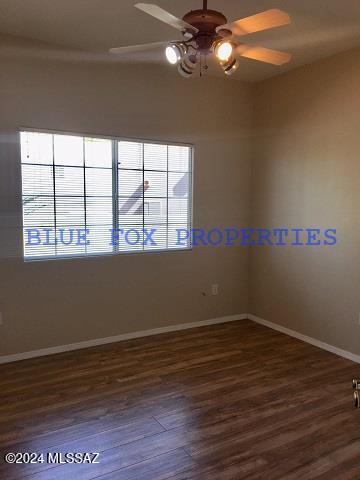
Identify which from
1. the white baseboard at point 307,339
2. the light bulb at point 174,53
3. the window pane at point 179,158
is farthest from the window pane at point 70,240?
the white baseboard at point 307,339

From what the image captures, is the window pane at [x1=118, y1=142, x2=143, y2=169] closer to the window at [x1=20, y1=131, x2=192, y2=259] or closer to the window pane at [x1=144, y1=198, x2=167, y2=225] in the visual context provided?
the window at [x1=20, y1=131, x2=192, y2=259]

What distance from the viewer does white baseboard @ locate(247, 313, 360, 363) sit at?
11.1ft

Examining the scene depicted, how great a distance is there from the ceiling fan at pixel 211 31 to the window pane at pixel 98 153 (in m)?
1.39

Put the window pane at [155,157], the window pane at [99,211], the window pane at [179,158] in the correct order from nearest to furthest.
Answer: the window pane at [99,211] → the window pane at [155,157] → the window pane at [179,158]

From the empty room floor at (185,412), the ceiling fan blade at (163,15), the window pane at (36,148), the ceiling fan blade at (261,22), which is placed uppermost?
the ceiling fan blade at (163,15)

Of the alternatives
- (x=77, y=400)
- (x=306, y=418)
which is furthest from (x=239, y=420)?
(x=77, y=400)

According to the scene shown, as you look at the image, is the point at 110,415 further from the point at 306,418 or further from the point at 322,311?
the point at 322,311

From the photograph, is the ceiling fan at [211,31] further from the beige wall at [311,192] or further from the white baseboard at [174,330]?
the white baseboard at [174,330]

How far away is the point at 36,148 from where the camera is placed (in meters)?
3.29

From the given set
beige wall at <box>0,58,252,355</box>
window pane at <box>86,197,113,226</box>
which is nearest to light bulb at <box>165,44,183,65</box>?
beige wall at <box>0,58,252,355</box>

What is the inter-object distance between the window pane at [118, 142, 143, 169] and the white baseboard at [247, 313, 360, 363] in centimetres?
222

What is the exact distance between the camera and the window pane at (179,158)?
3.95m

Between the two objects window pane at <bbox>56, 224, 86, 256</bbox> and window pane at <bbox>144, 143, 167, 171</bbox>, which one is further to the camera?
window pane at <bbox>144, 143, 167, 171</bbox>

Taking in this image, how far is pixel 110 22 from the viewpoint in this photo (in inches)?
111
